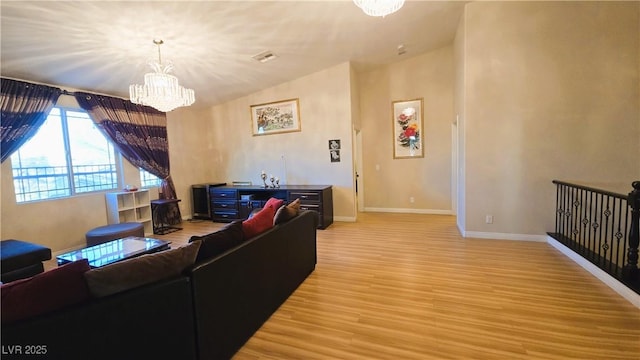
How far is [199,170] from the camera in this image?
654cm

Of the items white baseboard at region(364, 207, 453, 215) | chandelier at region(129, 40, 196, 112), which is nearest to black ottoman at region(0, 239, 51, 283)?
chandelier at region(129, 40, 196, 112)

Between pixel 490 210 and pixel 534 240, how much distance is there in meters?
0.70

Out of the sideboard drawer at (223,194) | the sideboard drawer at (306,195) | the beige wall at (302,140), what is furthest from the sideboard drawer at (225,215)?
the sideboard drawer at (306,195)

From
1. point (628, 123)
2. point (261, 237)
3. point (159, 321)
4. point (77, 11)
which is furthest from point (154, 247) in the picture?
point (628, 123)

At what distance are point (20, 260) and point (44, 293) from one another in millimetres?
2596

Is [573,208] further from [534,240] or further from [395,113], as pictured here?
[395,113]

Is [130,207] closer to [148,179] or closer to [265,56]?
[148,179]

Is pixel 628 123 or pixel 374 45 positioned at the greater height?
pixel 374 45

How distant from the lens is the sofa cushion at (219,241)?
1.79 meters

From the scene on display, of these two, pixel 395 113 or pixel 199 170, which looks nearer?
pixel 395 113

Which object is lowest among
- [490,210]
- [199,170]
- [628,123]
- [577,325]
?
[577,325]

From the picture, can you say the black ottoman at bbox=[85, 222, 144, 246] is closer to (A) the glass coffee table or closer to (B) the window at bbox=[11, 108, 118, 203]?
(A) the glass coffee table

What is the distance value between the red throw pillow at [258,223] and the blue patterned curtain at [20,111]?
360 cm

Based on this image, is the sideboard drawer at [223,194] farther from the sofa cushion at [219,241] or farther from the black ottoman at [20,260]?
the sofa cushion at [219,241]
